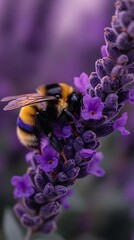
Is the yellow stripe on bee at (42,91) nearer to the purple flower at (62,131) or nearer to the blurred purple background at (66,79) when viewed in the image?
the purple flower at (62,131)

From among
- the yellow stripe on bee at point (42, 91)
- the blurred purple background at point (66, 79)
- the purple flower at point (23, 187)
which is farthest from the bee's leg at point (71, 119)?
the blurred purple background at point (66, 79)

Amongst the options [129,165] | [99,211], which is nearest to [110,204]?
[99,211]

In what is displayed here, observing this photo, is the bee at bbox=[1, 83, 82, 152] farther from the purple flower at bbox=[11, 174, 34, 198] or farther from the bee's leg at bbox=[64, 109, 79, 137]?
the purple flower at bbox=[11, 174, 34, 198]

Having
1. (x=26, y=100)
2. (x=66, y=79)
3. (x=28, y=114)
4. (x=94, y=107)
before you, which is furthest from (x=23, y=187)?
(x=66, y=79)

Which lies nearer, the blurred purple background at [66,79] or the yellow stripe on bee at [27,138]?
the yellow stripe on bee at [27,138]

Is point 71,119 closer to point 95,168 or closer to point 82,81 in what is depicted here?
point 82,81
